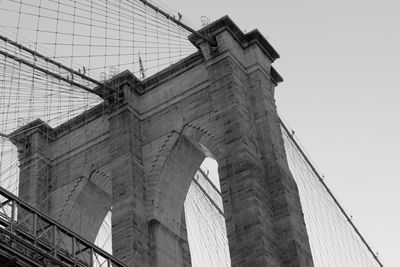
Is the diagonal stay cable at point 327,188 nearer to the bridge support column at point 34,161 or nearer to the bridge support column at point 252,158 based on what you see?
the bridge support column at point 252,158

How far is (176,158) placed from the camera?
36.6 meters

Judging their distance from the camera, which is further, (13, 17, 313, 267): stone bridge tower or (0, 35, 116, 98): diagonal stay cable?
(0, 35, 116, 98): diagonal stay cable

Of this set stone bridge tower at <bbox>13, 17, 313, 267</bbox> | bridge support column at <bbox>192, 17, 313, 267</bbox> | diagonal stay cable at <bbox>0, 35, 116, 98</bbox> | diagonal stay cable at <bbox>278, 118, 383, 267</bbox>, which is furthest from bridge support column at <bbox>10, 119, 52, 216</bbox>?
diagonal stay cable at <bbox>278, 118, 383, 267</bbox>

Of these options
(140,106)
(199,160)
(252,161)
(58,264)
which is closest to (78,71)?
(140,106)

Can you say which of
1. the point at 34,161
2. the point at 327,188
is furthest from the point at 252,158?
the point at 327,188

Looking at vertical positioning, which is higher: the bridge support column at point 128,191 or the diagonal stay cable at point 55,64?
the diagonal stay cable at point 55,64

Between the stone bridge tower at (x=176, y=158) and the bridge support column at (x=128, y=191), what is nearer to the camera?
the stone bridge tower at (x=176, y=158)

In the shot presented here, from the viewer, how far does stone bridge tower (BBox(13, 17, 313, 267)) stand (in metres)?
31.4

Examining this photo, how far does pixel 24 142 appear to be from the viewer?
1596 inches

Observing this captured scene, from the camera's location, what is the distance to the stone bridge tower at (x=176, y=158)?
3142 centimetres

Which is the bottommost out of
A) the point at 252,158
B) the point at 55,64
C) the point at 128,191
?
the point at 252,158

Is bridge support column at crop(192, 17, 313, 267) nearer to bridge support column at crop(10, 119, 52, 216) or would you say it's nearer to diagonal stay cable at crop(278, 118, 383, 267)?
diagonal stay cable at crop(278, 118, 383, 267)

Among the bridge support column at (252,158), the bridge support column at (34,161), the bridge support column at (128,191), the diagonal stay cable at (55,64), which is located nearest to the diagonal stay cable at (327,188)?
the bridge support column at (252,158)

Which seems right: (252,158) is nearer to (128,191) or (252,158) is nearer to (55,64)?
(128,191)
